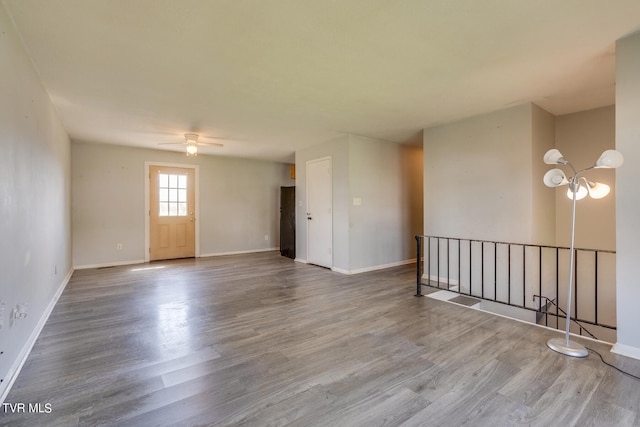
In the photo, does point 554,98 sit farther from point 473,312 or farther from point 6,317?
point 6,317

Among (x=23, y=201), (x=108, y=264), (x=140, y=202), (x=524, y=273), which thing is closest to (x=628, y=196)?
(x=524, y=273)

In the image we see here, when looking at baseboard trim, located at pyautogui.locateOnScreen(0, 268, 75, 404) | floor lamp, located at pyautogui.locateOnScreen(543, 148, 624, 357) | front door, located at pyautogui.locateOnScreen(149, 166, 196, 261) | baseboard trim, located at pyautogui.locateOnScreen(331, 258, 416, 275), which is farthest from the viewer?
front door, located at pyautogui.locateOnScreen(149, 166, 196, 261)

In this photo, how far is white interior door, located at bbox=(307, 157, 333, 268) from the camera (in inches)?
223

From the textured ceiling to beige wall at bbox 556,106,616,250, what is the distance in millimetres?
308

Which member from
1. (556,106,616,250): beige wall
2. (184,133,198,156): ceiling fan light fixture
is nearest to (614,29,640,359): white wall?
(556,106,616,250): beige wall

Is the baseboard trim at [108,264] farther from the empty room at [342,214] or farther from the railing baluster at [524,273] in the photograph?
the railing baluster at [524,273]

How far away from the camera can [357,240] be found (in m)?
5.35

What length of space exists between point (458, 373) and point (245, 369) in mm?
A: 1516

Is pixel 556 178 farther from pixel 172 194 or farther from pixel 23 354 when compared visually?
pixel 172 194

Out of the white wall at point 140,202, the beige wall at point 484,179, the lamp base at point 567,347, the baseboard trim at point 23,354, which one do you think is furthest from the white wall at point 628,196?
the white wall at point 140,202

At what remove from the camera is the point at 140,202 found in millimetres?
6316

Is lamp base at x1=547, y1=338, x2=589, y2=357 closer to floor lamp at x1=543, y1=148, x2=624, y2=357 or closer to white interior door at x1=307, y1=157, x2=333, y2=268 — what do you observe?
floor lamp at x1=543, y1=148, x2=624, y2=357

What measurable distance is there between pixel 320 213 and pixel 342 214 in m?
0.68

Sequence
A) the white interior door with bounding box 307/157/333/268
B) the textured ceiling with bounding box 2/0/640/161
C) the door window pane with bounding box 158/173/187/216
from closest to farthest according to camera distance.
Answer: the textured ceiling with bounding box 2/0/640/161 → the white interior door with bounding box 307/157/333/268 → the door window pane with bounding box 158/173/187/216
